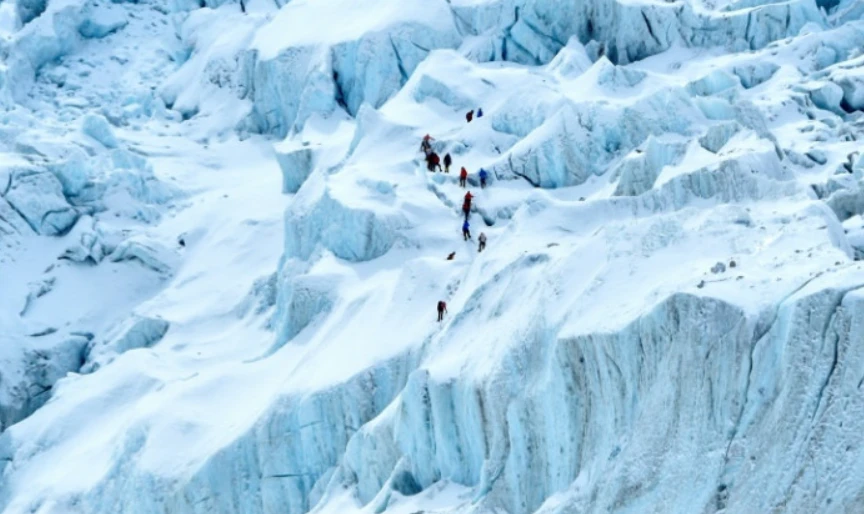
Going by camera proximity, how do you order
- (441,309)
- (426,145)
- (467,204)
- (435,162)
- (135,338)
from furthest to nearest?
(135,338) < (426,145) < (435,162) < (467,204) < (441,309)

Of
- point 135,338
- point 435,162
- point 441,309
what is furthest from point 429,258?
point 135,338

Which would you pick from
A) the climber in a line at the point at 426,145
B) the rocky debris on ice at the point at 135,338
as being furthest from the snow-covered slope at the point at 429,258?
the climber in a line at the point at 426,145

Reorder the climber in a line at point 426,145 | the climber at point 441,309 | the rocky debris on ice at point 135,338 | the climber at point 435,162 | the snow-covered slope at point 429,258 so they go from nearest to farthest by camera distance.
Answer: the snow-covered slope at point 429,258
the climber at point 441,309
the climber at point 435,162
the climber in a line at point 426,145
the rocky debris on ice at point 135,338

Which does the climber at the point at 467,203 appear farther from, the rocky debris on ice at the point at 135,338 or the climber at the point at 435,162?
the rocky debris on ice at the point at 135,338

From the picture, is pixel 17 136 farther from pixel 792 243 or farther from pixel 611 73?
pixel 792 243

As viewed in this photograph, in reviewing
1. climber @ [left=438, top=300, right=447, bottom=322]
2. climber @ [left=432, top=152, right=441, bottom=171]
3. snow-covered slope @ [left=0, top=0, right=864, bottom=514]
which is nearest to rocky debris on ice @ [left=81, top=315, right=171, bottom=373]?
snow-covered slope @ [left=0, top=0, right=864, bottom=514]

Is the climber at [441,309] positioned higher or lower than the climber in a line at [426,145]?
higher

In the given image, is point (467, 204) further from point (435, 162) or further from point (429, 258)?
point (435, 162)

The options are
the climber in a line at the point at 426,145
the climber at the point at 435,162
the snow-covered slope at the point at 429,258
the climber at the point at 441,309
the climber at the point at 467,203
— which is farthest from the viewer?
the climber in a line at the point at 426,145
